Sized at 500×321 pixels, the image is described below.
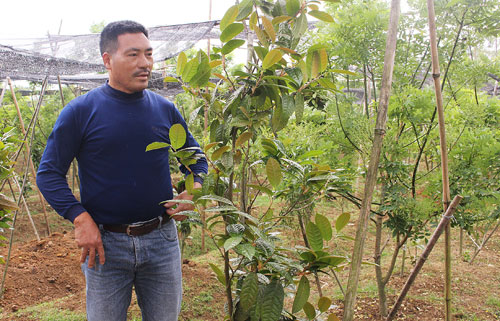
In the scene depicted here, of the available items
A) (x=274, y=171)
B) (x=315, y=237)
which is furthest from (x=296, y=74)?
(x=315, y=237)

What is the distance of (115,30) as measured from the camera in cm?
178

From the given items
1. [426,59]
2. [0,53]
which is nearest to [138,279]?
→ [426,59]

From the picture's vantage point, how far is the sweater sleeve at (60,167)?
1.68 m

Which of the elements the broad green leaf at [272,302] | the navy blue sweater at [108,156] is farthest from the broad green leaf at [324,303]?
the navy blue sweater at [108,156]

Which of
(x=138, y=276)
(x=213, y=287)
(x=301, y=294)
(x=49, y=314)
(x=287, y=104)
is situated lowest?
(x=213, y=287)

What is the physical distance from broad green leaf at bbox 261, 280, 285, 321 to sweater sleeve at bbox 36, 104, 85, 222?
88 centimetres

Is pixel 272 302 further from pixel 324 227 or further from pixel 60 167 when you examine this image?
pixel 60 167

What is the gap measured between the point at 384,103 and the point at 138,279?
54.1 inches

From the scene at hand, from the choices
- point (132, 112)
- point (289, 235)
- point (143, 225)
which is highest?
point (132, 112)

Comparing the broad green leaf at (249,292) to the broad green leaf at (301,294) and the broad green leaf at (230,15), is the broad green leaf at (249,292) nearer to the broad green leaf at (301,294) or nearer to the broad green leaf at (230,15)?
the broad green leaf at (301,294)

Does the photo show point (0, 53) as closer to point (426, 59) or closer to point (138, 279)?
point (138, 279)

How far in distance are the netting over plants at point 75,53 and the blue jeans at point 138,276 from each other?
383 cm

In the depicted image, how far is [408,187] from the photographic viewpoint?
2.38 m

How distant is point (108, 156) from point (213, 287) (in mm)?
2850
